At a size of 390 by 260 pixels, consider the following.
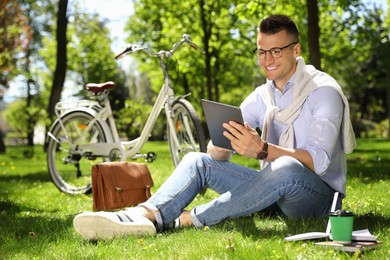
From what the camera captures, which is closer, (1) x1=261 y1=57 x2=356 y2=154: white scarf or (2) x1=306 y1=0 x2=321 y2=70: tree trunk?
(1) x1=261 y1=57 x2=356 y2=154: white scarf

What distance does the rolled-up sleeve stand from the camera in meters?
3.80

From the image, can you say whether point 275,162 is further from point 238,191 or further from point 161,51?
point 161,51

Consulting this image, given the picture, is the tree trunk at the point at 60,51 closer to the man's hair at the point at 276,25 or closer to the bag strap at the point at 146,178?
the bag strap at the point at 146,178

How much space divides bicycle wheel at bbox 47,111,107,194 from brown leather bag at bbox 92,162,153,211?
1.55 meters

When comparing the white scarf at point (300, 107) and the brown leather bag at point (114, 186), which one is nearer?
the white scarf at point (300, 107)

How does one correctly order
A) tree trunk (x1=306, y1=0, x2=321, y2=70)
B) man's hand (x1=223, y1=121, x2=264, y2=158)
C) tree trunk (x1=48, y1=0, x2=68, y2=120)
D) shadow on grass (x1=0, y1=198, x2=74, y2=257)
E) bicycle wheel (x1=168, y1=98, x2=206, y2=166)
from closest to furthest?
man's hand (x1=223, y1=121, x2=264, y2=158), shadow on grass (x1=0, y1=198, x2=74, y2=257), bicycle wheel (x1=168, y1=98, x2=206, y2=166), tree trunk (x1=306, y1=0, x2=321, y2=70), tree trunk (x1=48, y1=0, x2=68, y2=120)

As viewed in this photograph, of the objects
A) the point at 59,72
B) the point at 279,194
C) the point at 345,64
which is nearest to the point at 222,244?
the point at 279,194

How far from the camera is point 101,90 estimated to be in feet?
23.2

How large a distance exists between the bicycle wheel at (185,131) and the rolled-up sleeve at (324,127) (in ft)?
7.41

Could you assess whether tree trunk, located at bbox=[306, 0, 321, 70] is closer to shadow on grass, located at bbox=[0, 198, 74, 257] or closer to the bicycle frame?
the bicycle frame

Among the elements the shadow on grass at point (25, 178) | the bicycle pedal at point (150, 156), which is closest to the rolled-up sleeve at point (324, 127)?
the bicycle pedal at point (150, 156)

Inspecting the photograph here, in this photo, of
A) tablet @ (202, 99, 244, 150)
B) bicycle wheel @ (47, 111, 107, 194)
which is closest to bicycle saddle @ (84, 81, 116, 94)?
bicycle wheel @ (47, 111, 107, 194)

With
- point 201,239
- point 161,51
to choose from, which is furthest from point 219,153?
point 161,51

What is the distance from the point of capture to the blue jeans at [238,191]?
12.5 ft
